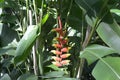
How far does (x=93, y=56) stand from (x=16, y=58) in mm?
268

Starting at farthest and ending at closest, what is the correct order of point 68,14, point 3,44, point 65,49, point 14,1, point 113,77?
1. point 3,44
2. point 14,1
3. point 68,14
4. point 65,49
5. point 113,77

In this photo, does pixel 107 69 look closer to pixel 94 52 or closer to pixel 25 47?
pixel 94 52

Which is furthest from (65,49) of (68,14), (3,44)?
(3,44)

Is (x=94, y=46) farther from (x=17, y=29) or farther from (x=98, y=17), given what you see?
(x=17, y=29)

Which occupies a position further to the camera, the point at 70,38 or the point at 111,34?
the point at 70,38

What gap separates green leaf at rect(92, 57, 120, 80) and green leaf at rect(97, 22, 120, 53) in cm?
4

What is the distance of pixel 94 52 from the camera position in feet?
3.71

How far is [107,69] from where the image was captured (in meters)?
1.03

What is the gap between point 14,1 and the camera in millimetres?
1383

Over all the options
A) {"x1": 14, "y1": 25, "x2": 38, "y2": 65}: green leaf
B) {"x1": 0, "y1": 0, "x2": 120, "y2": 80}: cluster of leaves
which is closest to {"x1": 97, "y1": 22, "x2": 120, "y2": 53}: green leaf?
{"x1": 0, "y1": 0, "x2": 120, "y2": 80}: cluster of leaves

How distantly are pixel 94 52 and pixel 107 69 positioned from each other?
0.38 feet

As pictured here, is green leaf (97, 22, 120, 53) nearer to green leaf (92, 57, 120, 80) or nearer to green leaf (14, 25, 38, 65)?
green leaf (92, 57, 120, 80)

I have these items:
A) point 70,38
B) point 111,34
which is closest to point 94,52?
point 111,34

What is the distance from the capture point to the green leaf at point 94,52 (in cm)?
110
